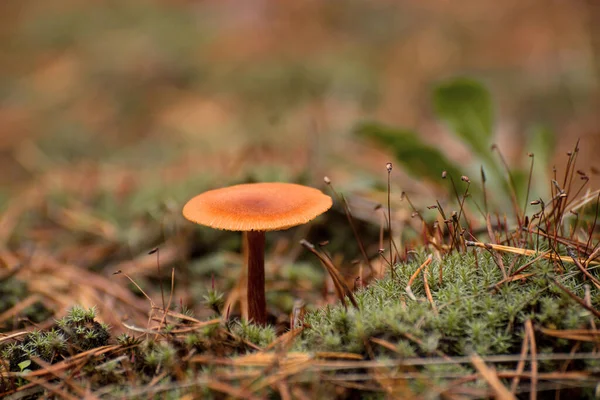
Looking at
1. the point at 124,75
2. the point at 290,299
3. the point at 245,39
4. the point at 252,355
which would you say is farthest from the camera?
the point at 245,39

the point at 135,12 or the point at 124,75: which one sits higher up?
the point at 135,12

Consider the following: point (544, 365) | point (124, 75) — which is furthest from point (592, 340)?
point (124, 75)

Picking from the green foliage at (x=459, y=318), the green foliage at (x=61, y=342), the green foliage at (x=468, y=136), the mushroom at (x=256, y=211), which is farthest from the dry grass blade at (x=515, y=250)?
the green foliage at (x=61, y=342)

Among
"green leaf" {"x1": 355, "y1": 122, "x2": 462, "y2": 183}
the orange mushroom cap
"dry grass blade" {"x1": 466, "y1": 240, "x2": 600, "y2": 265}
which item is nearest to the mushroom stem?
the orange mushroom cap

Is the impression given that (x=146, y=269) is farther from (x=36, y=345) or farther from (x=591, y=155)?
(x=591, y=155)

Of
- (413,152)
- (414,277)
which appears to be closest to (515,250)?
(414,277)

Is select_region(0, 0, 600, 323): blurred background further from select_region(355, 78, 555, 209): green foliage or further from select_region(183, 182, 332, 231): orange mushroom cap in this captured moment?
select_region(183, 182, 332, 231): orange mushroom cap
